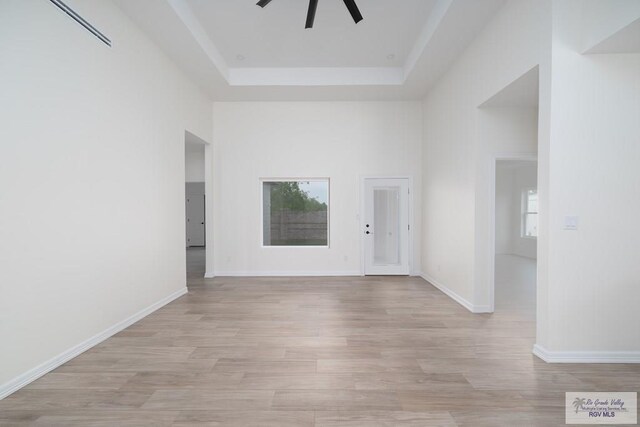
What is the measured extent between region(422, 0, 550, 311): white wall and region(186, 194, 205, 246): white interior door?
9105 mm

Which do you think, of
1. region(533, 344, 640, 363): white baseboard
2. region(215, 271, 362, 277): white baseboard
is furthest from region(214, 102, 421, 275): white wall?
region(533, 344, 640, 363): white baseboard

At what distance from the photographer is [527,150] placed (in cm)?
370

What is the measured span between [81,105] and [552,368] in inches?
180

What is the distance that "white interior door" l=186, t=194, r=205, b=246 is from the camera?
1154cm

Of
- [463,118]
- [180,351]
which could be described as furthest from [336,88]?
[180,351]

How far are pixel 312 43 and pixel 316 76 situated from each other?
745 millimetres

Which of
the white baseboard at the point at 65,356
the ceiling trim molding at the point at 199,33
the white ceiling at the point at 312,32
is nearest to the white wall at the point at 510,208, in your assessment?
the white ceiling at the point at 312,32

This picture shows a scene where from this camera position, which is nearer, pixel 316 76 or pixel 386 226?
pixel 316 76

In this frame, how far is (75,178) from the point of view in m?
2.63

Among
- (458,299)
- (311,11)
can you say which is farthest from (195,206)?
(458,299)

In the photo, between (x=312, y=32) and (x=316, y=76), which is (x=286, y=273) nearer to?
(x=316, y=76)

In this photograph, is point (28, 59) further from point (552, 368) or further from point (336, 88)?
point (552, 368)

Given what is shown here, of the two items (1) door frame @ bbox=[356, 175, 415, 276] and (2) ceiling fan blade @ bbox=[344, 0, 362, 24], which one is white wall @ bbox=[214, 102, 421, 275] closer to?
(1) door frame @ bbox=[356, 175, 415, 276]

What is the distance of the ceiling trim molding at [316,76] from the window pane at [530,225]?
6554 mm
